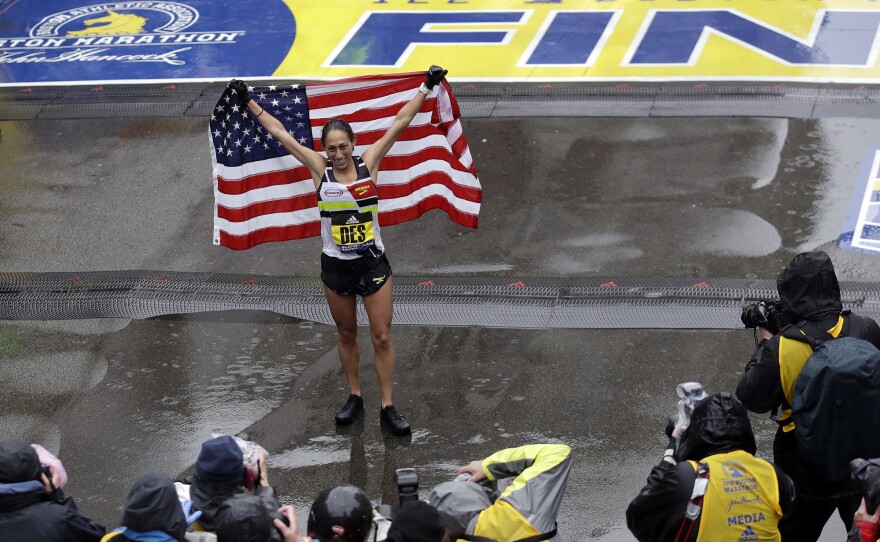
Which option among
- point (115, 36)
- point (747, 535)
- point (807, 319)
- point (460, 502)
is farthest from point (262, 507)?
point (115, 36)

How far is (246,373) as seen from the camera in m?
7.15

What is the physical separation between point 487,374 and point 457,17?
733cm

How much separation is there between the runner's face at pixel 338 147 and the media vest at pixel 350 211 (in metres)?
0.10

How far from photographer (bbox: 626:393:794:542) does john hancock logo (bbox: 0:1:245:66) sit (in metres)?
9.83

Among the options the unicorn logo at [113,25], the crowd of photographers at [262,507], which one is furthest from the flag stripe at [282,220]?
the unicorn logo at [113,25]

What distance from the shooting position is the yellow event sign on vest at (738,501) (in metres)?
3.97

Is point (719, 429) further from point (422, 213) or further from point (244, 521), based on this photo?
point (422, 213)

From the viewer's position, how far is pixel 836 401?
173 inches

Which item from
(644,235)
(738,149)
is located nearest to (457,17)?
(738,149)

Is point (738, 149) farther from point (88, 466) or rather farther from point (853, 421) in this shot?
point (88, 466)

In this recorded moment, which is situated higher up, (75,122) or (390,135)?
(390,135)

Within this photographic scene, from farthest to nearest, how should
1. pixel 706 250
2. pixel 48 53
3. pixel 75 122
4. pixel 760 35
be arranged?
pixel 48 53 < pixel 760 35 < pixel 75 122 < pixel 706 250

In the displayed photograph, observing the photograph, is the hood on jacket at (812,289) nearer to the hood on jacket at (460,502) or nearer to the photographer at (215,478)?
the hood on jacket at (460,502)

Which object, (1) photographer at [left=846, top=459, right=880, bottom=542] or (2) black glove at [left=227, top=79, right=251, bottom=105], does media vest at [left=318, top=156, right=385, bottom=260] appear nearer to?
(2) black glove at [left=227, top=79, right=251, bottom=105]
